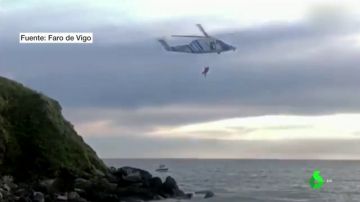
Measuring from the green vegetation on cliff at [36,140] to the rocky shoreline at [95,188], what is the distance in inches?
87.6

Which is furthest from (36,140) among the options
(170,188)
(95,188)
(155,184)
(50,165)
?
(170,188)

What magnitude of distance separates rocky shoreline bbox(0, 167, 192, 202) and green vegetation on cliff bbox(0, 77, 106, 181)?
223 centimetres

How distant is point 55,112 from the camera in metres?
87.5

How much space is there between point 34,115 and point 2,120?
3854 mm

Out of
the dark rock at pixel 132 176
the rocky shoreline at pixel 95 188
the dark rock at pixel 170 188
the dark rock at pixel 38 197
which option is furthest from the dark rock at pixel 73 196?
the dark rock at pixel 170 188

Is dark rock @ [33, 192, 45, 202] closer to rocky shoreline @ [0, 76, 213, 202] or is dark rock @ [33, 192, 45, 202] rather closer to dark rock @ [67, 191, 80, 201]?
rocky shoreline @ [0, 76, 213, 202]

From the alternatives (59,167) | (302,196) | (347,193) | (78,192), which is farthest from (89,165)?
(347,193)

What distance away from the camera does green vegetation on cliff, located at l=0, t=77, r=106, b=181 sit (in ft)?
253

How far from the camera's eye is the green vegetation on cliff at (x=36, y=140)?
77188 mm

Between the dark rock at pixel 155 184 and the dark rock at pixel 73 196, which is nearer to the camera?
the dark rock at pixel 73 196

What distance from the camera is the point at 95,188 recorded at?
72688mm

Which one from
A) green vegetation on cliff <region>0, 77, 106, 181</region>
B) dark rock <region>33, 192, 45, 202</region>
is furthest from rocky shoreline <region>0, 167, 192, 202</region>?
green vegetation on cliff <region>0, 77, 106, 181</region>

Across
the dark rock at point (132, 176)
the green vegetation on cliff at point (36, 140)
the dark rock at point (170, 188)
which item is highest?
the green vegetation on cliff at point (36, 140)

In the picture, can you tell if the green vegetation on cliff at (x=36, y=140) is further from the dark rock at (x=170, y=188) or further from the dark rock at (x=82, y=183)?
the dark rock at (x=170, y=188)
